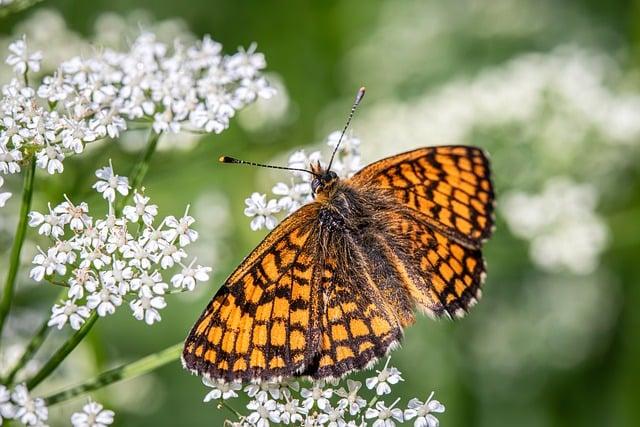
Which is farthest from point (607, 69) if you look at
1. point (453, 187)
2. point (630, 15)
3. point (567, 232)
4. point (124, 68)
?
point (124, 68)

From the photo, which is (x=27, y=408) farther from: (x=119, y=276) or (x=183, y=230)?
(x=183, y=230)

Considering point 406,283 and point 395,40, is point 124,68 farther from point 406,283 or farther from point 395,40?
point 395,40

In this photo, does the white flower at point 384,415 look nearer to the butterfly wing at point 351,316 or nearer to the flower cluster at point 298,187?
the butterfly wing at point 351,316

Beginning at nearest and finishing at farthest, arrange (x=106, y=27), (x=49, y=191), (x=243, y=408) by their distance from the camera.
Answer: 1. (x=49, y=191)
2. (x=106, y=27)
3. (x=243, y=408)

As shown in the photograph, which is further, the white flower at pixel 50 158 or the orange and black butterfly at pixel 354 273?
the white flower at pixel 50 158

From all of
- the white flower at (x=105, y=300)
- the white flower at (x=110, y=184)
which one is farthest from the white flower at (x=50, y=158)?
the white flower at (x=105, y=300)

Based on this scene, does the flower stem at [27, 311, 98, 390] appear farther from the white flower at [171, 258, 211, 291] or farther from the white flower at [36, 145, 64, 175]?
the white flower at [36, 145, 64, 175]

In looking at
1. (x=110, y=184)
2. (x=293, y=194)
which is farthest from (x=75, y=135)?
(x=293, y=194)
